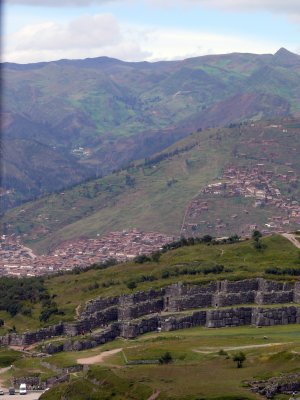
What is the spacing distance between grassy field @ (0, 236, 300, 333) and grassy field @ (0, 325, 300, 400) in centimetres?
1501

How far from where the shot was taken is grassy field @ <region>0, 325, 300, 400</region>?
63.2 metres

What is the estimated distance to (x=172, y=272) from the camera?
4328 inches

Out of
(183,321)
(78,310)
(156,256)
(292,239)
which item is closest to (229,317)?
(183,321)

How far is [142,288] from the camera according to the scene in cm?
10550

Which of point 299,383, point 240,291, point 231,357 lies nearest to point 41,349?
point 240,291

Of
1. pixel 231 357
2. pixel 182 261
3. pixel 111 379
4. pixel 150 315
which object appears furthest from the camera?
pixel 182 261

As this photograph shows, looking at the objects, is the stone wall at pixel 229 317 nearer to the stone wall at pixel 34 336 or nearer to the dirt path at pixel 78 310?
the stone wall at pixel 34 336

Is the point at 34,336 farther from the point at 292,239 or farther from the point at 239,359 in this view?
the point at 292,239

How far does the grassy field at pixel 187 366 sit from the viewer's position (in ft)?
207

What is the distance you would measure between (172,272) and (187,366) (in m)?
38.8

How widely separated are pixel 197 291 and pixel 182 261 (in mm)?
15800

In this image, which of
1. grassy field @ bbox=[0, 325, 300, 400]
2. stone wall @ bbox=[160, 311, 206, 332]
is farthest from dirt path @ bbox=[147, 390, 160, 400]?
stone wall @ bbox=[160, 311, 206, 332]

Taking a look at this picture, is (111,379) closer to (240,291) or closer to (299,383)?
(299,383)

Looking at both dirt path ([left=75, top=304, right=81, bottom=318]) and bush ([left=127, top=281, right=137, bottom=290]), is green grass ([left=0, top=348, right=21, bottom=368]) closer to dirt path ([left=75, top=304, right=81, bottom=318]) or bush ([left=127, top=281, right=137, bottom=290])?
dirt path ([left=75, top=304, right=81, bottom=318])
